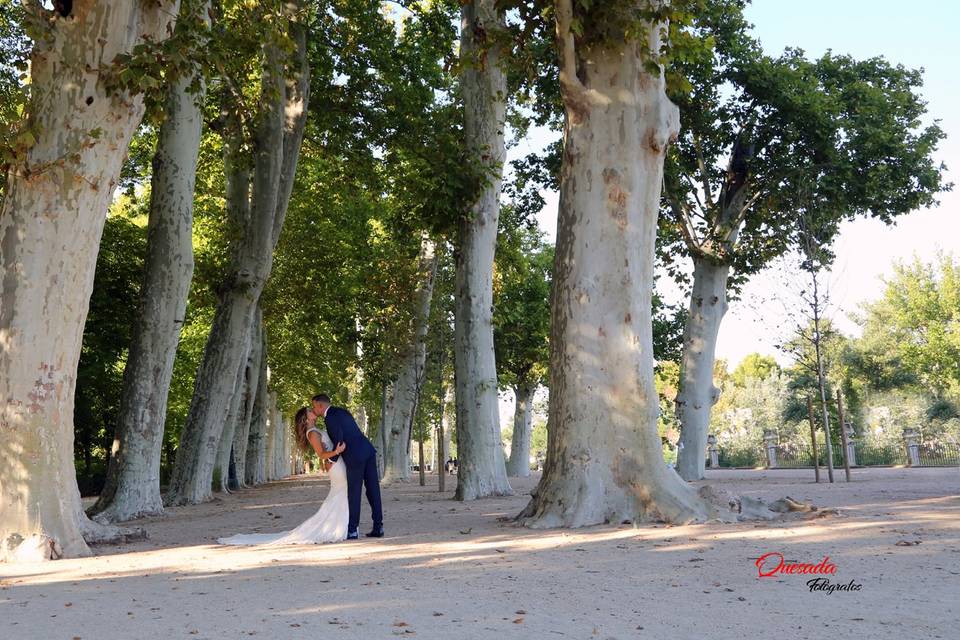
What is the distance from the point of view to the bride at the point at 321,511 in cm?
1013

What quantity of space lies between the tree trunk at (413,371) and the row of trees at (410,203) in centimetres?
12

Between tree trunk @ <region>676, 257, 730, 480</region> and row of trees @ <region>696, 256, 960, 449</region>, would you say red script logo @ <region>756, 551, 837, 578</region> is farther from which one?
row of trees @ <region>696, 256, 960, 449</region>

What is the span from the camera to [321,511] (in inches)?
404

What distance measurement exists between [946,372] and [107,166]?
196 ft

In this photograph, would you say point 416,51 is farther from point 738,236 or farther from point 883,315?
point 883,315

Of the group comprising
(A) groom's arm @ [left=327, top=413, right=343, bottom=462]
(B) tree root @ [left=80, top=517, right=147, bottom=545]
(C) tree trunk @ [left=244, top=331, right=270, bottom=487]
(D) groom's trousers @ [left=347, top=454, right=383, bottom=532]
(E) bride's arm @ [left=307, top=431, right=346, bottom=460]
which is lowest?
(B) tree root @ [left=80, top=517, right=147, bottom=545]

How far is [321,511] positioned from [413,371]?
17255 millimetres

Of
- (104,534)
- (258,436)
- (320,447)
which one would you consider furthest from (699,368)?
(258,436)

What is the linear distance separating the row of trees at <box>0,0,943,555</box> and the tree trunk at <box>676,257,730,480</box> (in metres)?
0.08

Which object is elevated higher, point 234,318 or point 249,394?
point 234,318

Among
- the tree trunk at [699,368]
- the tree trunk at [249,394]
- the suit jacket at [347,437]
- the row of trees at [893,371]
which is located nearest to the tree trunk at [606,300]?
the suit jacket at [347,437]

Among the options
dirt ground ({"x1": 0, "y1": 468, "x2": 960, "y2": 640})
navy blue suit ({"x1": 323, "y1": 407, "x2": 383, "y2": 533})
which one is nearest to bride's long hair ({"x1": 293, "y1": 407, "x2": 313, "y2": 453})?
navy blue suit ({"x1": 323, "y1": 407, "x2": 383, "y2": 533})

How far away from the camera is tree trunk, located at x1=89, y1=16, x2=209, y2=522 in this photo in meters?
14.8

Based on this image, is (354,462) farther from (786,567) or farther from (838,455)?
(838,455)
